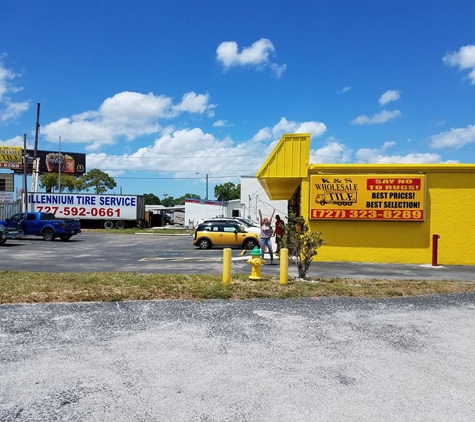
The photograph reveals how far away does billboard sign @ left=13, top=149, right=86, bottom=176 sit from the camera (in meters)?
71.3

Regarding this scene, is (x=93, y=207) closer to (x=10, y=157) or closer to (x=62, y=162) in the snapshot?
(x=10, y=157)

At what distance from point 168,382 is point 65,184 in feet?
264

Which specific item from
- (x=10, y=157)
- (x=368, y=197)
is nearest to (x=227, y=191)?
(x=10, y=157)

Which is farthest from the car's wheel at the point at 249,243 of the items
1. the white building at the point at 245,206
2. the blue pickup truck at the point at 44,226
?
the blue pickup truck at the point at 44,226

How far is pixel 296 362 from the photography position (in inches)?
199

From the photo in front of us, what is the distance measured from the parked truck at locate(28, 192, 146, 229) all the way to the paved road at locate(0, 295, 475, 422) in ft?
123

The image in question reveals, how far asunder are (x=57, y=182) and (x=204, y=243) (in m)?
63.2

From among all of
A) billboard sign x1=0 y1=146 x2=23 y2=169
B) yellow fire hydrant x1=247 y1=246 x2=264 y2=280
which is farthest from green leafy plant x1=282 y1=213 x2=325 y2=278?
billboard sign x1=0 y1=146 x2=23 y2=169

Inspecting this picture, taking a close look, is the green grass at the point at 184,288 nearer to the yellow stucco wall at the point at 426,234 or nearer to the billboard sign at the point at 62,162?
the yellow stucco wall at the point at 426,234

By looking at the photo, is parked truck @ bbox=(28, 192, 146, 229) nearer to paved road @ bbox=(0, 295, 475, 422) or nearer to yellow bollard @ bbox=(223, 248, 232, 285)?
yellow bollard @ bbox=(223, 248, 232, 285)

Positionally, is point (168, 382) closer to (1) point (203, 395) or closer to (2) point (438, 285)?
(1) point (203, 395)

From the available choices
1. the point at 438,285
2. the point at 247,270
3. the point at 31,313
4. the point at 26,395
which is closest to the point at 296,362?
the point at 26,395

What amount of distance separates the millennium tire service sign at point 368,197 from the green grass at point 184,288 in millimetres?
4969

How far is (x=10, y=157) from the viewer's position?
6444 centimetres
